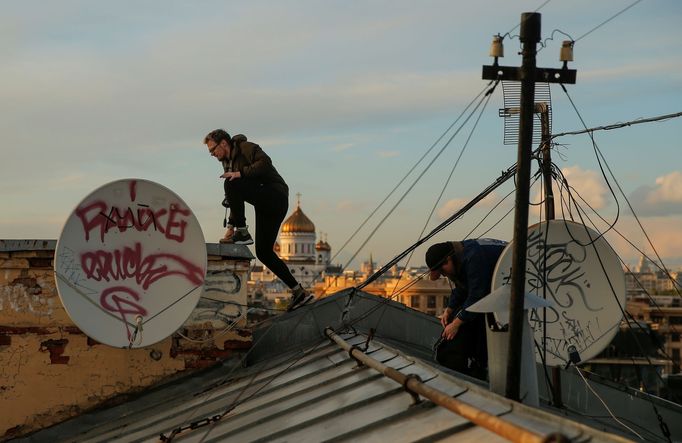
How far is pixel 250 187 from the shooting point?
11195 mm

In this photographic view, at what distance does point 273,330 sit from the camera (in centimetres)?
1174

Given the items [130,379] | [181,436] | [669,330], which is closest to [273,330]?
[130,379]

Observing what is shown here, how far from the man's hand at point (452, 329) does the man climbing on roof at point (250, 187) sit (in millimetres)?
2441

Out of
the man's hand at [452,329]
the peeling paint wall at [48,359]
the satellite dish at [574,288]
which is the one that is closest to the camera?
the man's hand at [452,329]

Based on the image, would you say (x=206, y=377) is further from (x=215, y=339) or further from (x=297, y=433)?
(x=297, y=433)

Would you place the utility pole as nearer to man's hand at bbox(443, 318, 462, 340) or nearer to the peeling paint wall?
man's hand at bbox(443, 318, 462, 340)

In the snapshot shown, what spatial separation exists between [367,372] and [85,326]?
260 cm

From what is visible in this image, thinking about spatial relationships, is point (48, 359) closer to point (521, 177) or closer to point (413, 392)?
point (521, 177)

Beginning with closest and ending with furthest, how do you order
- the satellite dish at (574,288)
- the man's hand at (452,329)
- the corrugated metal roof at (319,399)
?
the corrugated metal roof at (319,399)
the man's hand at (452,329)
the satellite dish at (574,288)

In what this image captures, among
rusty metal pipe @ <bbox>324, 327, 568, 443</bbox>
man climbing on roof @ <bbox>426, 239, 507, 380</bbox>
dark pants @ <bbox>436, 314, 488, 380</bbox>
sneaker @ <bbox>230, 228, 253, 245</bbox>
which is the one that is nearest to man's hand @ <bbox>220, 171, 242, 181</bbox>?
sneaker @ <bbox>230, 228, 253, 245</bbox>

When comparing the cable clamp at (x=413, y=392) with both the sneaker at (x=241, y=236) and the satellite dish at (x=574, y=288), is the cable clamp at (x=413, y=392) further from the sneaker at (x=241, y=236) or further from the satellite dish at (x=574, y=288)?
the sneaker at (x=241, y=236)

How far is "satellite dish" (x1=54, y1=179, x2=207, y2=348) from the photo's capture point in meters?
9.85

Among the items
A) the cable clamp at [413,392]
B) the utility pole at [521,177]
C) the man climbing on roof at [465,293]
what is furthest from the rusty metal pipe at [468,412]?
the man climbing on roof at [465,293]

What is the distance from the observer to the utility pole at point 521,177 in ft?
24.2
